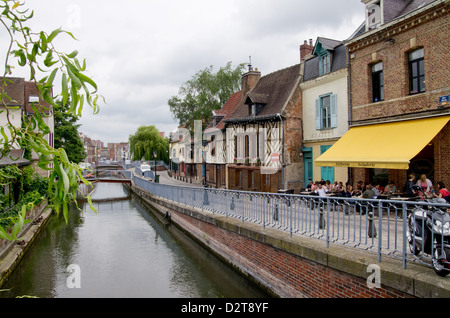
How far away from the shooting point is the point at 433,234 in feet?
15.6

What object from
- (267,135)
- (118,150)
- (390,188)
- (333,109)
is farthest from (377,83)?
(118,150)

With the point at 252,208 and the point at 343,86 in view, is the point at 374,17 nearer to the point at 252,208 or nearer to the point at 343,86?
the point at 343,86

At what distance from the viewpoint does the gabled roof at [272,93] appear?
19438 millimetres

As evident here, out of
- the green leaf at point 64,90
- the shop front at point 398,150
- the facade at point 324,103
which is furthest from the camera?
the facade at point 324,103

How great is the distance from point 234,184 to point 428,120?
14.7 meters

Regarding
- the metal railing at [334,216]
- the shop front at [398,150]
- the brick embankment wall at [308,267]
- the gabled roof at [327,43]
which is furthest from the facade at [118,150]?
the metal railing at [334,216]

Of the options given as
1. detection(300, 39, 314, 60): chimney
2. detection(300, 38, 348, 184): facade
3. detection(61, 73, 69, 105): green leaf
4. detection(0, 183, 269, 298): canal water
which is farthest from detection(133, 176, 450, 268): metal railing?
detection(300, 39, 314, 60): chimney

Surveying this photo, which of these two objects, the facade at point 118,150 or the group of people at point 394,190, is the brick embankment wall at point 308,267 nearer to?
the group of people at point 394,190

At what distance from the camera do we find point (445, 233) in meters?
4.63

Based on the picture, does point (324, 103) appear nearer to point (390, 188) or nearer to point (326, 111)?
point (326, 111)

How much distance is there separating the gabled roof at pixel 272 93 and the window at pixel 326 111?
2.07 metres

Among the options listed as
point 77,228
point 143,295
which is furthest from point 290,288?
point 77,228

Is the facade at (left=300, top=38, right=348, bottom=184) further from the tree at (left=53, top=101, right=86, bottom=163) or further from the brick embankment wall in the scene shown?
the tree at (left=53, top=101, right=86, bottom=163)

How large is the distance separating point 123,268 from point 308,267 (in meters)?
7.09
